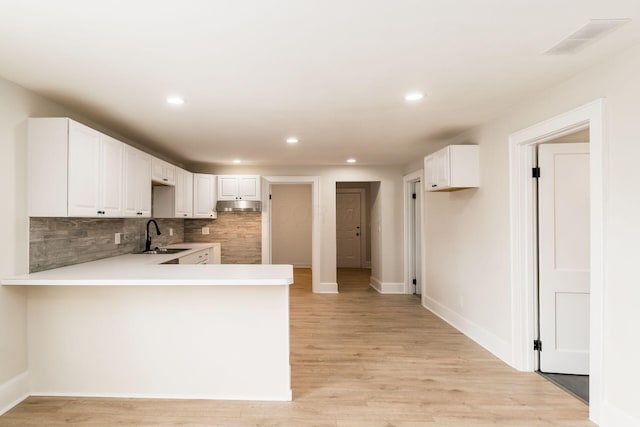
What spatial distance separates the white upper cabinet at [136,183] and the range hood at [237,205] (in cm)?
202

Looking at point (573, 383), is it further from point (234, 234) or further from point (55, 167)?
point (234, 234)

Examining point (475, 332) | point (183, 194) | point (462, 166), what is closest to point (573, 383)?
point (475, 332)

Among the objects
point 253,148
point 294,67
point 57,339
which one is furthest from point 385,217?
point 57,339

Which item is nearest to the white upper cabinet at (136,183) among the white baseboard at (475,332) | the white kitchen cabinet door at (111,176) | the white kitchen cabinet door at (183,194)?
the white kitchen cabinet door at (111,176)

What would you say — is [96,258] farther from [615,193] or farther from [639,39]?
[639,39]

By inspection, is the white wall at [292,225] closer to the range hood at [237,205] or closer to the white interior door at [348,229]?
the white interior door at [348,229]

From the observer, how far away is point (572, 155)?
3039mm

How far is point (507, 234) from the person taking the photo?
325 cm

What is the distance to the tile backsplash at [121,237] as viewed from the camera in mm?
2811

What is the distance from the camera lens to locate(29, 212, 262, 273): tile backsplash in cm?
281

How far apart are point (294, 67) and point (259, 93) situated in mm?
556

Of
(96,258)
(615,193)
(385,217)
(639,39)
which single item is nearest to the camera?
(639,39)

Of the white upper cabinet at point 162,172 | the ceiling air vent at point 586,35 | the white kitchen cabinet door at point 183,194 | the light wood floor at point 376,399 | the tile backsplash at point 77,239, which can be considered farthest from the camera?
the white kitchen cabinet door at point 183,194

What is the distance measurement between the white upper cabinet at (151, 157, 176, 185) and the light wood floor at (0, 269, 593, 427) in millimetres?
2435
